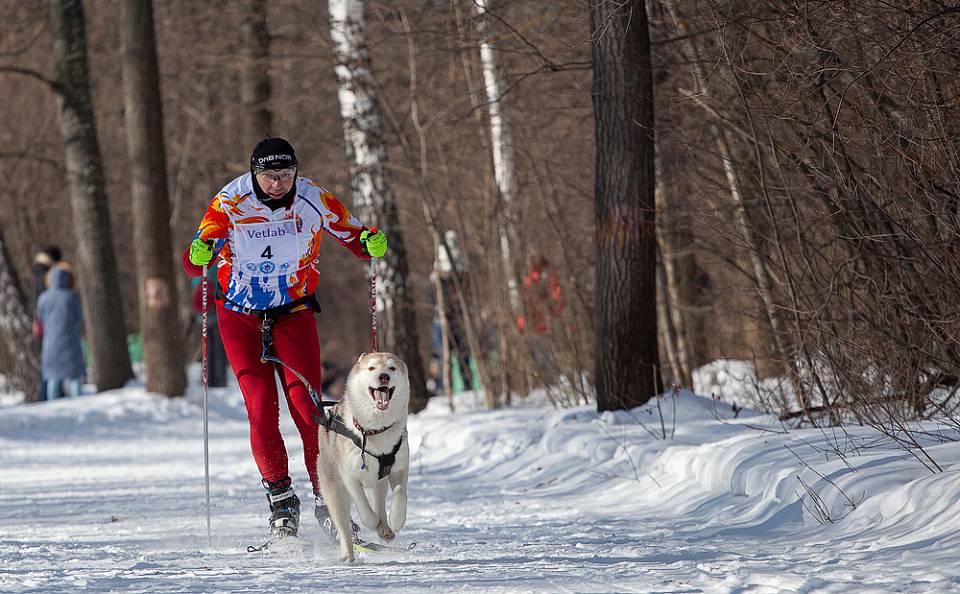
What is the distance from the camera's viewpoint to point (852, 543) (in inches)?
217

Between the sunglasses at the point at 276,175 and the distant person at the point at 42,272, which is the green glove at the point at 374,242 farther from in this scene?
the distant person at the point at 42,272

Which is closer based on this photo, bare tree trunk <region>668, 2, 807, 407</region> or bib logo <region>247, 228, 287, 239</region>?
bib logo <region>247, 228, 287, 239</region>

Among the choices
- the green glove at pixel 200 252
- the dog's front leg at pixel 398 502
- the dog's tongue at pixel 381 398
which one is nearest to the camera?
the dog's tongue at pixel 381 398

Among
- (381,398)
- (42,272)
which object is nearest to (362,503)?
(381,398)

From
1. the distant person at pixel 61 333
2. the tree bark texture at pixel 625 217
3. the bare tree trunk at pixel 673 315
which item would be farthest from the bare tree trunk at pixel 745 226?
the distant person at pixel 61 333

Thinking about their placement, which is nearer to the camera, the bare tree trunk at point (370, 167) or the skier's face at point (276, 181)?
the skier's face at point (276, 181)

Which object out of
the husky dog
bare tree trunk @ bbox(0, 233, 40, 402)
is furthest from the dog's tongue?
bare tree trunk @ bbox(0, 233, 40, 402)

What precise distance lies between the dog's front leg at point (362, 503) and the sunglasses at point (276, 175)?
163cm

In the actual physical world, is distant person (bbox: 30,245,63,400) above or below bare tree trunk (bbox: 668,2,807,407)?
above

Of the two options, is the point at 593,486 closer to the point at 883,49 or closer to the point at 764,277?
the point at 764,277

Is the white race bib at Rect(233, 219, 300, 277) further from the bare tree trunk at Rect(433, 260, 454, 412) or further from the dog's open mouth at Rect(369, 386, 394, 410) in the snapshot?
the bare tree trunk at Rect(433, 260, 454, 412)

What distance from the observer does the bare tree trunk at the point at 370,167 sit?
13.6 m

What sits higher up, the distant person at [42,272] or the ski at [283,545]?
the distant person at [42,272]

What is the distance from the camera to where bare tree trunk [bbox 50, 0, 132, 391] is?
17953 mm
